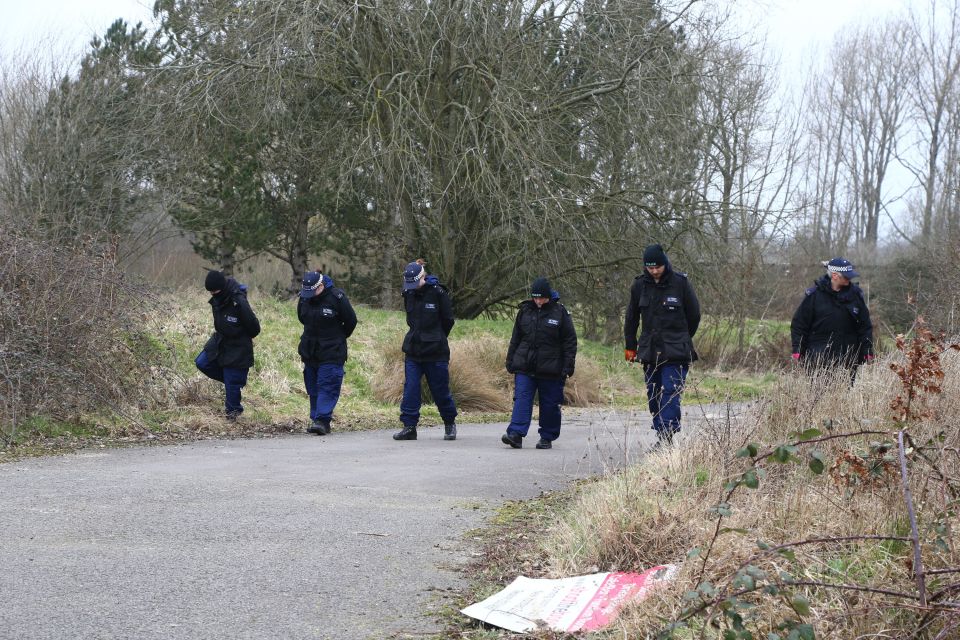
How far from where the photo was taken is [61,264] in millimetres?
11781

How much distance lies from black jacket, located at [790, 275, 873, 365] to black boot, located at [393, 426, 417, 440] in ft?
14.2

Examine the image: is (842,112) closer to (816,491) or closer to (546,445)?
(546,445)

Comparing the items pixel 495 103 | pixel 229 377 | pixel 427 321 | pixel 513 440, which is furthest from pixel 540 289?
pixel 495 103

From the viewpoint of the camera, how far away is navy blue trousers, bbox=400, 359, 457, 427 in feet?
41.6

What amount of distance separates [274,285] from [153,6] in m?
7.09

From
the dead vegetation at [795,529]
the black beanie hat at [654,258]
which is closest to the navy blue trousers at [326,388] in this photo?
the black beanie hat at [654,258]

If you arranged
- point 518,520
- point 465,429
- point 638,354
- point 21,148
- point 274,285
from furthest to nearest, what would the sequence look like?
point 274,285 → point 21,148 → point 465,429 → point 638,354 → point 518,520

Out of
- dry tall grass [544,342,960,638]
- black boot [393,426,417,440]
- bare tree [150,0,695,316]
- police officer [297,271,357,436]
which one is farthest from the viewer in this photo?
bare tree [150,0,695,316]

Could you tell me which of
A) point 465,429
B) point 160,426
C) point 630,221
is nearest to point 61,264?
point 160,426

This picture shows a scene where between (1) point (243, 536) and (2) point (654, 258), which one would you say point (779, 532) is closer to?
(1) point (243, 536)

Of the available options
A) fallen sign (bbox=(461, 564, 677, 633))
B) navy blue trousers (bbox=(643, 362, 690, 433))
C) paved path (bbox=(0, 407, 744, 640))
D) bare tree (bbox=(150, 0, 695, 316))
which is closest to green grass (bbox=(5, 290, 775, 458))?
navy blue trousers (bbox=(643, 362, 690, 433))

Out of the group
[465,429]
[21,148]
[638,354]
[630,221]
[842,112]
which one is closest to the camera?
[638,354]

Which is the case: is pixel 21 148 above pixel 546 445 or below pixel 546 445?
above

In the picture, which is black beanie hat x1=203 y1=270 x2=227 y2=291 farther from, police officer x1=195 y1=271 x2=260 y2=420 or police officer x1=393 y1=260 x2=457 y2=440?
police officer x1=393 y1=260 x2=457 y2=440
